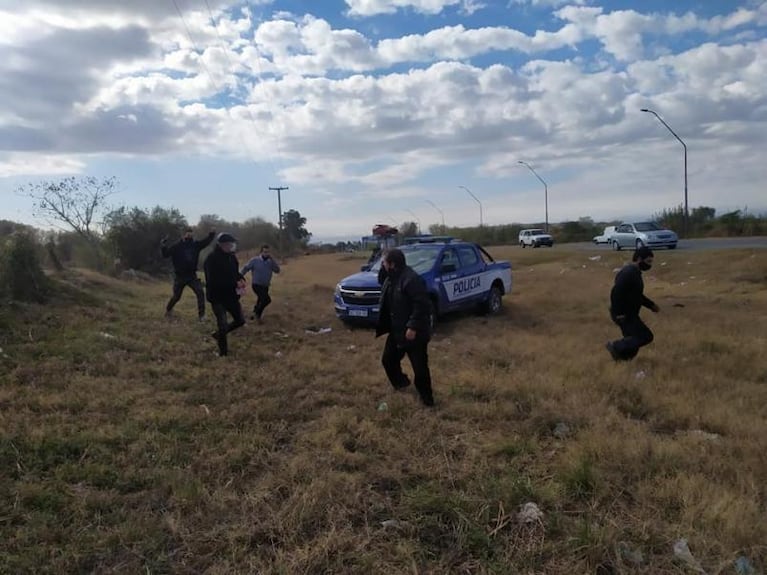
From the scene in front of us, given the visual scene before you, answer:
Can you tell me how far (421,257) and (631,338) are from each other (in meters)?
4.87

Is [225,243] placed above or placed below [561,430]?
above

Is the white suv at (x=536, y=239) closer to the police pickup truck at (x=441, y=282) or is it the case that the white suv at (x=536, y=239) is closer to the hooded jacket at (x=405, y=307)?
the police pickup truck at (x=441, y=282)

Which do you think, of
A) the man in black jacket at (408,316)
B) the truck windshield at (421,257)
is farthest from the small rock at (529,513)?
the truck windshield at (421,257)

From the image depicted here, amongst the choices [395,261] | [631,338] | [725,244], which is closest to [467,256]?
[631,338]

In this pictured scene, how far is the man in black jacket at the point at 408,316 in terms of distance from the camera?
18.6 feet

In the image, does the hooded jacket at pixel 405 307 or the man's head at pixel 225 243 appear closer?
the hooded jacket at pixel 405 307

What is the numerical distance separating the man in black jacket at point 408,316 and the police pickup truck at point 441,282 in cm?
397

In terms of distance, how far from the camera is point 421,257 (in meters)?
11.3

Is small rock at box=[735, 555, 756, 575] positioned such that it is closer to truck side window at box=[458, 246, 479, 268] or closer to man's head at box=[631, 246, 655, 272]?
man's head at box=[631, 246, 655, 272]

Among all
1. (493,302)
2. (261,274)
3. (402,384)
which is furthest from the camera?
(493,302)

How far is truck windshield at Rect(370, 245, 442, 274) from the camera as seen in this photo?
10.9 m

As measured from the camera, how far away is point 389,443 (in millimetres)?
4703

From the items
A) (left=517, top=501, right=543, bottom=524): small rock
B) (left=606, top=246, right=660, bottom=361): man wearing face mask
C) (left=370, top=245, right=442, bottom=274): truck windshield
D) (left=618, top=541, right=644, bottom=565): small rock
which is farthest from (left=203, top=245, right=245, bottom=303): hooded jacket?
(left=618, top=541, right=644, bottom=565): small rock

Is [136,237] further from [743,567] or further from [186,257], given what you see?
[743,567]
